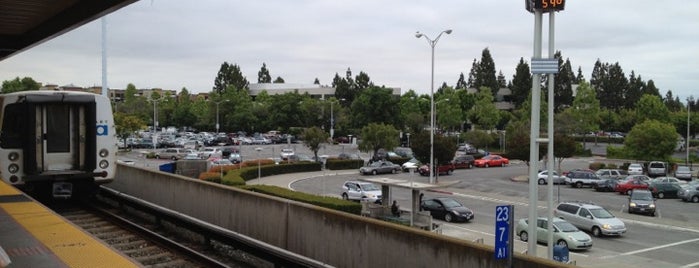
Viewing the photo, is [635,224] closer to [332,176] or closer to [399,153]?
[332,176]

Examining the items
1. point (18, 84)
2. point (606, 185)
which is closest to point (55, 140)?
point (606, 185)

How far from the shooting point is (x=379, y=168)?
54.7 metres

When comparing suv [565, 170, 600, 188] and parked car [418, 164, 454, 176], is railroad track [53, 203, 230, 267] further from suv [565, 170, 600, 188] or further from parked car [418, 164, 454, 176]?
parked car [418, 164, 454, 176]

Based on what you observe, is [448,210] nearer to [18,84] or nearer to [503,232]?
[503,232]

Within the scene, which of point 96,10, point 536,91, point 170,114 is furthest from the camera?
point 170,114

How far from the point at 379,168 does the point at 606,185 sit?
19.2 metres

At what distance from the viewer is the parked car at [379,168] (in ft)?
177

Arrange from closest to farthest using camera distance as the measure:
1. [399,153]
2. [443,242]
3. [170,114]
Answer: [443,242] → [399,153] → [170,114]

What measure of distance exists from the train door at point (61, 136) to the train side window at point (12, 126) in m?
0.42

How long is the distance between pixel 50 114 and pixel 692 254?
2196 centimetres

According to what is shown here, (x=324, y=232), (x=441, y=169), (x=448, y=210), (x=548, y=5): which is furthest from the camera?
(x=441, y=169)

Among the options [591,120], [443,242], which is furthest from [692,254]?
[591,120]

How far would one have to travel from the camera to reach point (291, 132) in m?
101

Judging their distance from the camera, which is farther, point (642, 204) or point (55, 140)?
point (642, 204)
